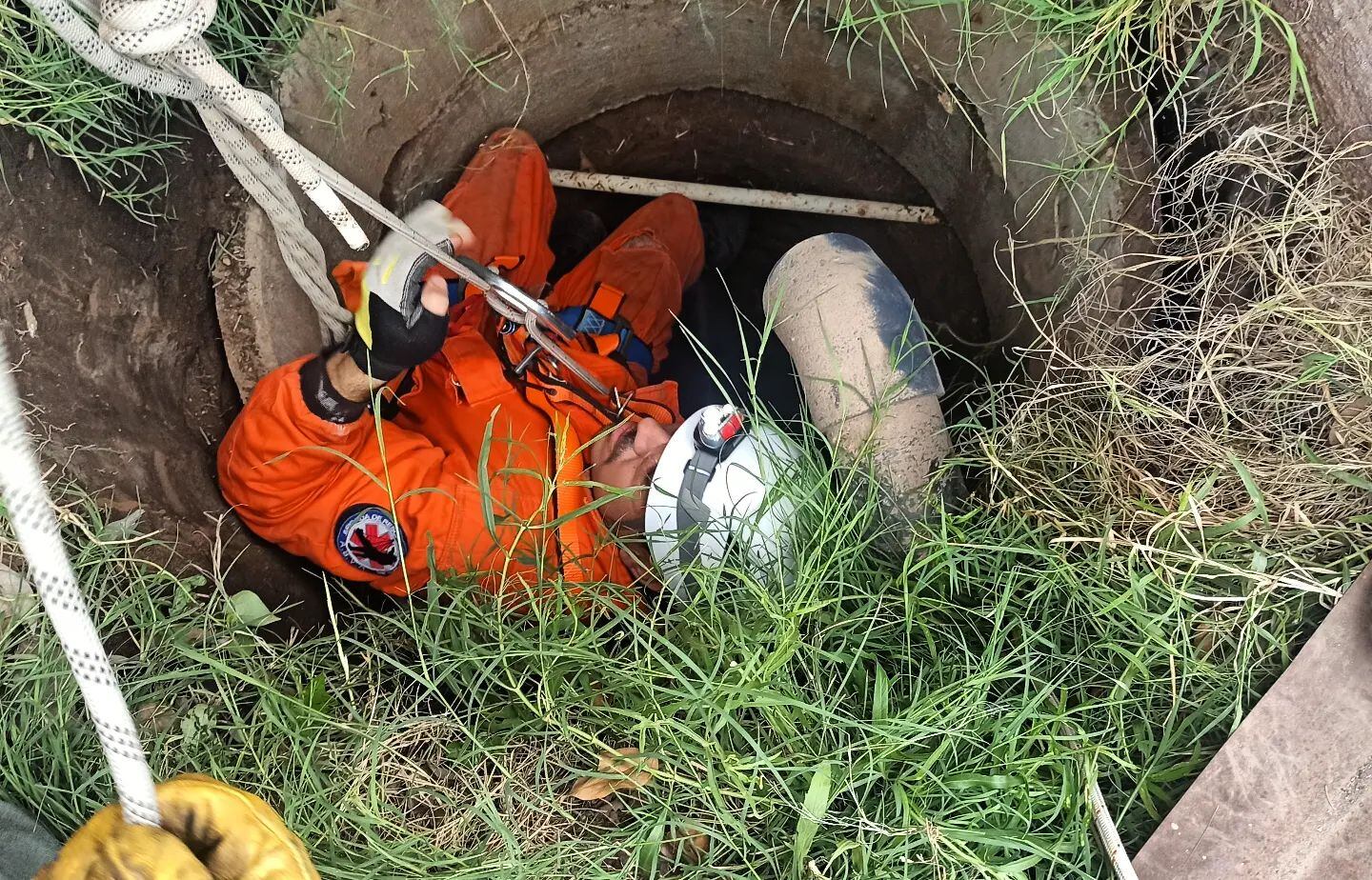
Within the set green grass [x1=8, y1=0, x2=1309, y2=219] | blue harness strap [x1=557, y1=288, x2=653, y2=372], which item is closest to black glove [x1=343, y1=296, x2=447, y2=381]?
green grass [x1=8, y1=0, x2=1309, y2=219]

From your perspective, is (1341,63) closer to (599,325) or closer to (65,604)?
(599,325)

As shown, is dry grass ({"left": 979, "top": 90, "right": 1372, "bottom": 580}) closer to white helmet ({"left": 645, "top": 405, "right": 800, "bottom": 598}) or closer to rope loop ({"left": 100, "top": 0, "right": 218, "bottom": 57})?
white helmet ({"left": 645, "top": 405, "right": 800, "bottom": 598})

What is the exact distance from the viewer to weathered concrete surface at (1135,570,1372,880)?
1264mm

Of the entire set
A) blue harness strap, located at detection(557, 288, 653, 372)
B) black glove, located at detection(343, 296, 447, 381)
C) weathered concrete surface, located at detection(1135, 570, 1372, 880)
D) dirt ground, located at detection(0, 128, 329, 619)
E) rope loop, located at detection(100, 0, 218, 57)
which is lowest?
weathered concrete surface, located at detection(1135, 570, 1372, 880)

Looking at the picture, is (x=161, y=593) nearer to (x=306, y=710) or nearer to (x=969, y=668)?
(x=306, y=710)

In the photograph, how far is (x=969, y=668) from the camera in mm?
1387

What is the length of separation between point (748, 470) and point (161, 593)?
110cm

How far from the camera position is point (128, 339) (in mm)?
1537

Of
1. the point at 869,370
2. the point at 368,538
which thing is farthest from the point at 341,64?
the point at 869,370

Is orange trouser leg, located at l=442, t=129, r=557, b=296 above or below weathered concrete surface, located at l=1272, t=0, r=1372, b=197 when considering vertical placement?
above

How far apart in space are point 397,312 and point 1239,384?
5.02 feet

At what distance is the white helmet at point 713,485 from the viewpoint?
1586mm

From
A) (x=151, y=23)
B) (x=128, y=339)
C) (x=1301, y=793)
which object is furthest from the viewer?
(x=128, y=339)

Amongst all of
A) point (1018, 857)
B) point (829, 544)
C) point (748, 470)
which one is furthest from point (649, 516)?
point (1018, 857)
